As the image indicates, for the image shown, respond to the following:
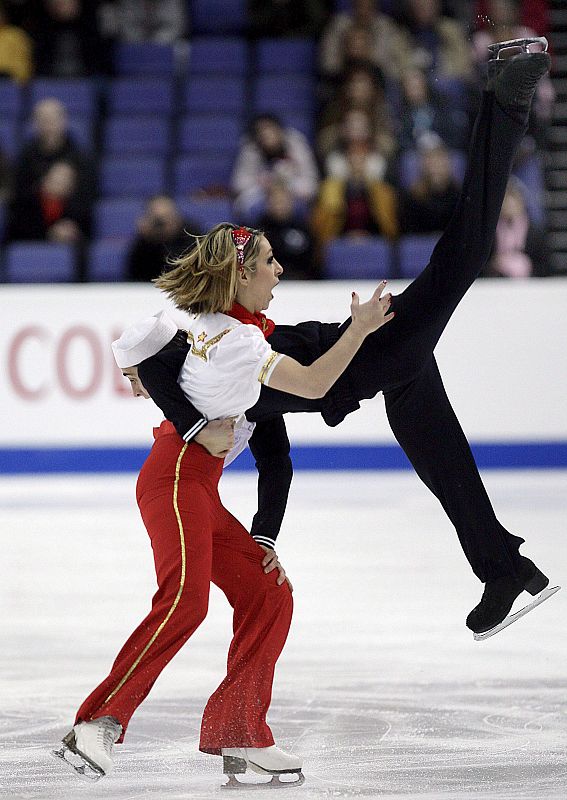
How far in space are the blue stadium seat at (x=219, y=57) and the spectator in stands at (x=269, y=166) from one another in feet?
3.55

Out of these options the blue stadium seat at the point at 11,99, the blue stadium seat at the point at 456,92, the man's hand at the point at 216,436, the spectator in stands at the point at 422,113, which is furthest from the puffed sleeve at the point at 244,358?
the blue stadium seat at the point at 11,99

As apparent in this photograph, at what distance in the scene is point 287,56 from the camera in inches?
381

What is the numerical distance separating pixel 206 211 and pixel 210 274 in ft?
18.1

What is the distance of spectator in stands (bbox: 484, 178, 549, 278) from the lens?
8.00 metres

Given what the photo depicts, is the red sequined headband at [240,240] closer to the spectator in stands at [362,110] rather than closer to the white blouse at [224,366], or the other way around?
the white blouse at [224,366]

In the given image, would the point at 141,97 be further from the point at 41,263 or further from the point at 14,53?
the point at 41,263

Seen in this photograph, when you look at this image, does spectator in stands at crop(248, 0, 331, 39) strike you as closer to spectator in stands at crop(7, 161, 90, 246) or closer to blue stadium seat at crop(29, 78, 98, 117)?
blue stadium seat at crop(29, 78, 98, 117)

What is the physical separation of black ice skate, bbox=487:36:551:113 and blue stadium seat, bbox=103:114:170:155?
6297 millimetres

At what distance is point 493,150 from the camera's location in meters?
3.34

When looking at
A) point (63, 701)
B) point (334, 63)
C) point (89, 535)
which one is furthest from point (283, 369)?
point (334, 63)

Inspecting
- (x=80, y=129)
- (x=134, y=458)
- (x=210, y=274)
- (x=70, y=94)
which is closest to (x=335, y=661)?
(x=210, y=274)

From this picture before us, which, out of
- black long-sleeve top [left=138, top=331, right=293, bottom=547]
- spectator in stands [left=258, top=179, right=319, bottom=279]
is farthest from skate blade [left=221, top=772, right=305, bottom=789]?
spectator in stands [left=258, top=179, right=319, bottom=279]

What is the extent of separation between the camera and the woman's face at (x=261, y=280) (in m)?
3.08

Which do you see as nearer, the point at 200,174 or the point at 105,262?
the point at 105,262
